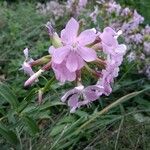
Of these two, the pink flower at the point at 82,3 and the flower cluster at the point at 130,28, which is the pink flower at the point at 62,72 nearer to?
the flower cluster at the point at 130,28

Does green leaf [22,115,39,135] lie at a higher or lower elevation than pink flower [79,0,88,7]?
higher

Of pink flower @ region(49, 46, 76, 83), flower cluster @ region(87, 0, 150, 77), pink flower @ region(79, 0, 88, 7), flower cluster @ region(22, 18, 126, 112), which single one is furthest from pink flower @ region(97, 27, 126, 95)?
pink flower @ region(79, 0, 88, 7)

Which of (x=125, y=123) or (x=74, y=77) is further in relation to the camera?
(x=125, y=123)

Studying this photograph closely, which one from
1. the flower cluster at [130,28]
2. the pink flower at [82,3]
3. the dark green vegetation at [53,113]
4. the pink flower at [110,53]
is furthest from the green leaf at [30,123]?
the pink flower at [82,3]

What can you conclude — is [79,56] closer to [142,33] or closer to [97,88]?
[97,88]

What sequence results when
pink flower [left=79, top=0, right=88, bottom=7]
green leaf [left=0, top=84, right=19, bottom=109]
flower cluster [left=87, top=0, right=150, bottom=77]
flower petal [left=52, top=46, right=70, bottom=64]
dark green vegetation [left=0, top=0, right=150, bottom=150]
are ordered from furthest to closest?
1. pink flower [left=79, top=0, right=88, bottom=7]
2. flower cluster [left=87, top=0, right=150, bottom=77]
3. dark green vegetation [left=0, top=0, right=150, bottom=150]
4. green leaf [left=0, top=84, right=19, bottom=109]
5. flower petal [left=52, top=46, right=70, bottom=64]

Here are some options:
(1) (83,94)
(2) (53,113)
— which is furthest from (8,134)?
(2) (53,113)

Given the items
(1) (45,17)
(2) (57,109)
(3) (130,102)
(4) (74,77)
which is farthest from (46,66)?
(1) (45,17)

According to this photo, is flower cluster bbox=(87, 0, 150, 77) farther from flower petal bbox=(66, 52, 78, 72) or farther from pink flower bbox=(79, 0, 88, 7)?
flower petal bbox=(66, 52, 78, 72)

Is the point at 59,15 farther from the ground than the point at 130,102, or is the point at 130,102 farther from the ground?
the point at 59,15
